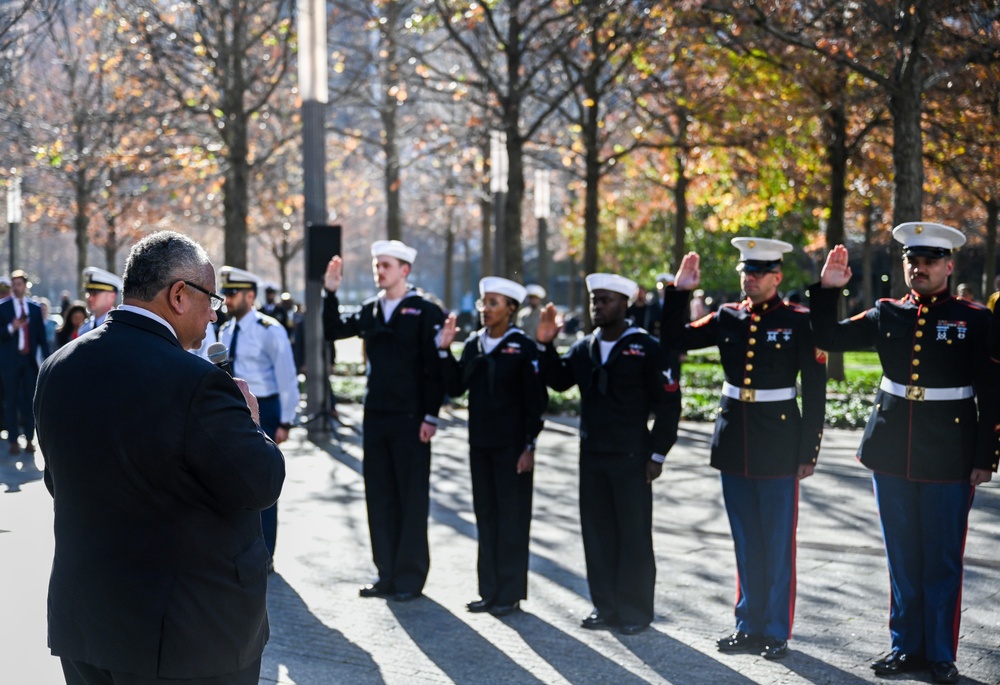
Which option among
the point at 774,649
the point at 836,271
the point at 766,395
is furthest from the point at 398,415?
the point at 836,271

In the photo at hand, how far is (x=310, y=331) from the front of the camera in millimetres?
15719

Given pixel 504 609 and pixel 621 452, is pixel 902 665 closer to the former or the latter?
pixel 621 452

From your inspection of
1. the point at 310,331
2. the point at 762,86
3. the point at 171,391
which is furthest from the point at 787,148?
the point at 171,391

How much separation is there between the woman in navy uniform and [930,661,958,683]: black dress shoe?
245cm

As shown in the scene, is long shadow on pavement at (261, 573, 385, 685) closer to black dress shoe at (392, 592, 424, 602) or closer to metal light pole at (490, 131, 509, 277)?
black dress shoe at (392, 592, 424, 602)

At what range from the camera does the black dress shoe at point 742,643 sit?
6.23m

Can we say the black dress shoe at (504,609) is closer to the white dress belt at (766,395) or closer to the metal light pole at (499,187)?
the white dress belt at (766,395)

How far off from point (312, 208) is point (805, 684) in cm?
1009

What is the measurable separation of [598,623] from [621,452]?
99 cm

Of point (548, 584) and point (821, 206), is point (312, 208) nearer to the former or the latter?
point (548, 584)

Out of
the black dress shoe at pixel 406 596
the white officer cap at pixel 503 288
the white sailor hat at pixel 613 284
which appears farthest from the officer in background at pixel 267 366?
the white sailor hat at pixel 613 284

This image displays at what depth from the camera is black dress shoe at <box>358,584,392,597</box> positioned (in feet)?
24.5

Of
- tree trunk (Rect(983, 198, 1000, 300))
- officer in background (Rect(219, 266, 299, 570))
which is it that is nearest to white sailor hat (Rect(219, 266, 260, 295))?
officer in background (Rect(219, 266, 299, 570))

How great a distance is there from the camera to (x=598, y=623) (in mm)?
6754
